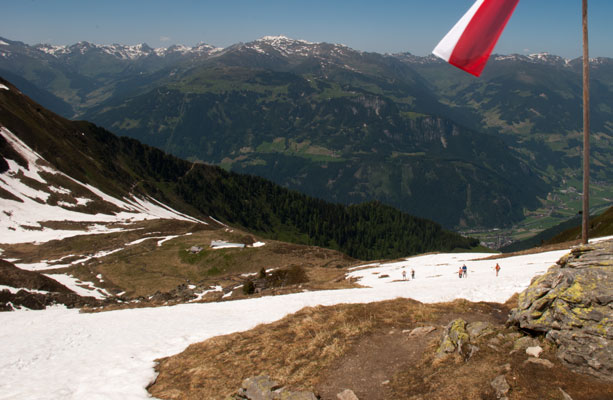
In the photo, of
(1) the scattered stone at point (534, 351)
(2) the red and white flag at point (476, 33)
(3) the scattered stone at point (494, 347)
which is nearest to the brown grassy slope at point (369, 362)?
(3) the scattered stone at point (494, 347)

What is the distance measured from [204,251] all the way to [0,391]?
2811 inches

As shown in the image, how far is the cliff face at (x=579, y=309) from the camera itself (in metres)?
13.9

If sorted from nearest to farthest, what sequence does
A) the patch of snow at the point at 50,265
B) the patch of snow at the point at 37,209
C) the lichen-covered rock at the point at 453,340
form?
the lichen-covered rock at the point at 453,340
the patch of snow at the point at 50,265
the patch of snow at the point at 37,209

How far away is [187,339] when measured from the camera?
28375 millimetres

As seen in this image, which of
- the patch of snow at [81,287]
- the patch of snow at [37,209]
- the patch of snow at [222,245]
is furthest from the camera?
the patch of snow at [37,209]

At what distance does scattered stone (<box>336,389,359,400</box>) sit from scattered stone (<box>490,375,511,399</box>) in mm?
5163

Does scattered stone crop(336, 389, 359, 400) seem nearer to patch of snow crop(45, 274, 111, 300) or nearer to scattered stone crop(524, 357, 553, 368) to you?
scattered stone crop(524, 357, 553, 368)

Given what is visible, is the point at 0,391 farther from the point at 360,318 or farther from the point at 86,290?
the point at 86,290

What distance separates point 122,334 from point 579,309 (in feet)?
102

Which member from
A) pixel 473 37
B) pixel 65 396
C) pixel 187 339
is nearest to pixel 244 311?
pixel 187 339

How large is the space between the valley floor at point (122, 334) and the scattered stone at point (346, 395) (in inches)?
421

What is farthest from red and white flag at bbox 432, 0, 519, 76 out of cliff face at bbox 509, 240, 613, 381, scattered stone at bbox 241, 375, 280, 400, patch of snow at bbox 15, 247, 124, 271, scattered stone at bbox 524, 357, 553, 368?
patch of snow at bbox 15, 247, 124, 271

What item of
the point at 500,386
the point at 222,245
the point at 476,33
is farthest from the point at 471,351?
the point at 222,245

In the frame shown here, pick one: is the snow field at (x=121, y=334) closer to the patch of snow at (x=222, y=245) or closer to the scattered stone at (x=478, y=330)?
the scattered stone at (x=478, y=330)
